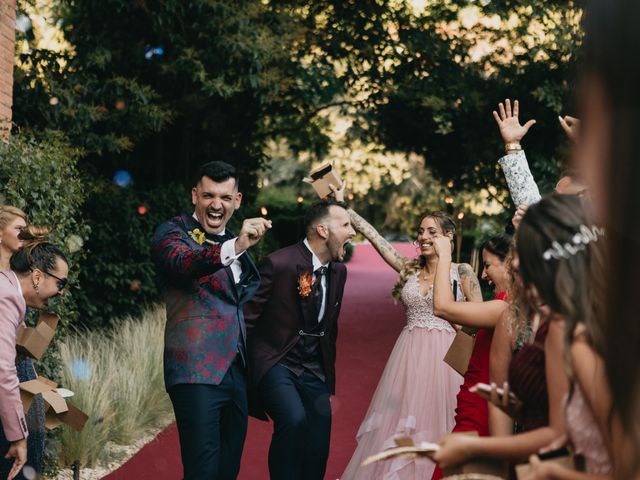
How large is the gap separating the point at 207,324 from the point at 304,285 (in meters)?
0.90


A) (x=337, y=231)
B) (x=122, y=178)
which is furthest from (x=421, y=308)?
(x=122, y=178)

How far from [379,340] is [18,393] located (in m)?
9.67

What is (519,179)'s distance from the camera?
380cm

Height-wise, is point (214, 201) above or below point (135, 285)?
below

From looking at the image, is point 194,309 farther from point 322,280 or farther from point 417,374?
point 417,374

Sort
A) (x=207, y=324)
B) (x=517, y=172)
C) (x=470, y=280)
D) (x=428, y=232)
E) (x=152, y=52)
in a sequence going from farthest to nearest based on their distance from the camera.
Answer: (x=152, y=52) → (x=470, y=280) → (x=428, y=232) → (x=207, y=324) → (x=517, y=172)

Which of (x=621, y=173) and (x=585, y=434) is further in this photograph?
(x=585, y=434)

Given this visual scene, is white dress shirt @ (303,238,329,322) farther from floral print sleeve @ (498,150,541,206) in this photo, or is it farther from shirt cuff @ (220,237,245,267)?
floral print sleeve @ (498,150,541,206)

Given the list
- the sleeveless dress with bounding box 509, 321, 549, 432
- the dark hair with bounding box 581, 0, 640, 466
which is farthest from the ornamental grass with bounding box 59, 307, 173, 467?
the dark hair with bounding box 581, 0, 640, 466

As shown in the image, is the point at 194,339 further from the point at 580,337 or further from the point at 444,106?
the point at 444,106

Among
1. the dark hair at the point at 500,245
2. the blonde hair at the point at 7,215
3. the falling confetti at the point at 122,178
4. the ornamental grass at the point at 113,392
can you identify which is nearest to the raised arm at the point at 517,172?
the dark hair at the point at 500,245

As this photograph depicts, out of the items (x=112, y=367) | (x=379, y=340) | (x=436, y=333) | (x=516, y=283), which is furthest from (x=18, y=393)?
(x=379, y=340)

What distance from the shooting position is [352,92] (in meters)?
13.9

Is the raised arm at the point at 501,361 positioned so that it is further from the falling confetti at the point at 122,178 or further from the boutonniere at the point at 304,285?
the falling confetti at the point at 122,178
